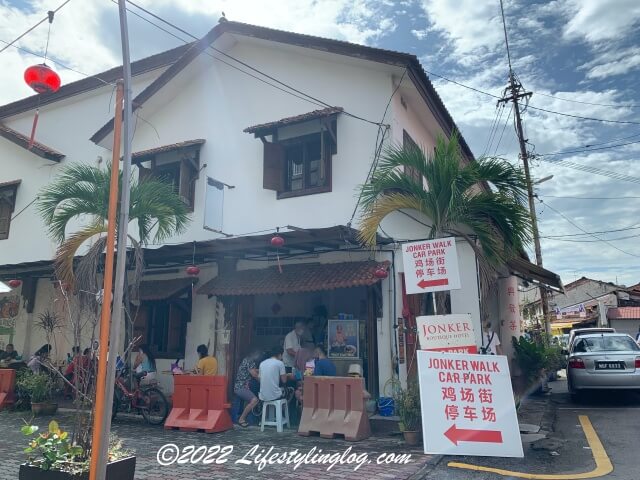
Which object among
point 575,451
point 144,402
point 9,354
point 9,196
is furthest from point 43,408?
point 575,451

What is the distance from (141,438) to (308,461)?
133 inches

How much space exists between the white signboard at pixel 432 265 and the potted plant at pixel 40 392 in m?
8.47

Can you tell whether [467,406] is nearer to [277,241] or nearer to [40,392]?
[277,241]

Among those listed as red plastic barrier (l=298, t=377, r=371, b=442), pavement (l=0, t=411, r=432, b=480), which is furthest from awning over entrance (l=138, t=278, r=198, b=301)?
red plastic barrier (l=298, t=377, r=371, b=442)

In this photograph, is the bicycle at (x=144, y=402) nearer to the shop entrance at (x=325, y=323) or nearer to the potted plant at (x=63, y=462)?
the shop entrance at (x=325, y=323)

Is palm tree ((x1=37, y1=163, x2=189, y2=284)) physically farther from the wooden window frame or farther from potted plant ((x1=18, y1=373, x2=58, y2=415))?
the wooden window frame

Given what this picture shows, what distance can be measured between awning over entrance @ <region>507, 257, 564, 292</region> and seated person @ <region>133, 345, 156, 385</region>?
28.8 ft

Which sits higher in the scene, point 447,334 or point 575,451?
point 447,334

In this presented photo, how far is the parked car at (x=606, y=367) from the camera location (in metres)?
11.0

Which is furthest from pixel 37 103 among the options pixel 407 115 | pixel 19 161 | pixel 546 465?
pixel 546 465

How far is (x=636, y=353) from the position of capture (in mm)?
11266

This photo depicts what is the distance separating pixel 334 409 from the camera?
8586 mm

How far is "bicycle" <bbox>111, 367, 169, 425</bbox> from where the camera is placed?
10.1 m

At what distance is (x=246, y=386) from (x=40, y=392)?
481 centimetres
